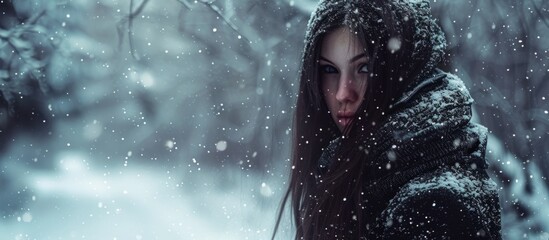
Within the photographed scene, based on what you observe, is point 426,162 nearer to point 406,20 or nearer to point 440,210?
point 440,210

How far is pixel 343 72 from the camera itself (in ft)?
6.31

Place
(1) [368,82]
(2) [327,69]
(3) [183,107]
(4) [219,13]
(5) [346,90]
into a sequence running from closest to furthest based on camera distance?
(1) [368,82]
(5) [346,90]
(2) [327,69]
(4) [219,13]
(3) [183,107]

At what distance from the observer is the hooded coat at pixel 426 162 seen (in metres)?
1.51

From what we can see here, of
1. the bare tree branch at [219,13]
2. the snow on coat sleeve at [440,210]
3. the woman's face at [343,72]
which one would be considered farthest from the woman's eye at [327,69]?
the bare tree branch at [219,13]

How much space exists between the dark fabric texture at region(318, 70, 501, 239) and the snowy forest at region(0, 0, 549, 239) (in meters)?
2.08

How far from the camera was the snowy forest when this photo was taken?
4449mm

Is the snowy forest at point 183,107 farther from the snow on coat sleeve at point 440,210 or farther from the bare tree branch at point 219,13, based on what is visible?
the snow on coat sleeve at point 440,210

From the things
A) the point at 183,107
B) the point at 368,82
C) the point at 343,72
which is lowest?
the point at 368,82

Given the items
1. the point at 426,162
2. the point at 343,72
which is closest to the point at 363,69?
the point at 343,72

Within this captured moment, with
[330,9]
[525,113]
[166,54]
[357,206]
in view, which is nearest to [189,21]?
[166,54]

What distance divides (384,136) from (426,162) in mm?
127

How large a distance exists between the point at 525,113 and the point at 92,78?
3363 millimetres

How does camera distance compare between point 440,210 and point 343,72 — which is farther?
point 343,72

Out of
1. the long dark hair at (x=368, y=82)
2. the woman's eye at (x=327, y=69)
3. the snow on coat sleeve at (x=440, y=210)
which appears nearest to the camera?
the snow on coat sleeve at (x=440, y=210)
